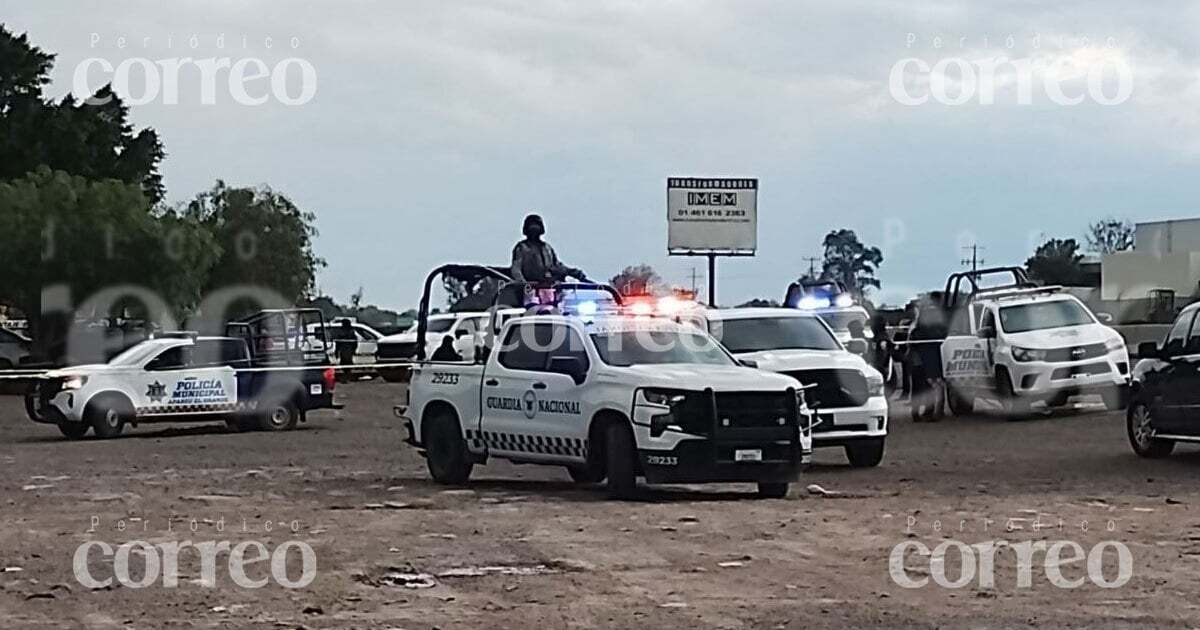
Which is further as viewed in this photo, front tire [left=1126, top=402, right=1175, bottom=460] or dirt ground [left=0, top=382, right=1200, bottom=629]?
front tire [left=1126, top=402, right=1175, bottom=460]

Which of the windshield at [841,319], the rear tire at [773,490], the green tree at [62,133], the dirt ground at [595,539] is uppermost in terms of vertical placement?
the green tree at [62,133]

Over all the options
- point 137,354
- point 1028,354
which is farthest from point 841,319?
point 137,354

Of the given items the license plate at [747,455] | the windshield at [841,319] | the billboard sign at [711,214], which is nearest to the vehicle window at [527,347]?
the license plate at [747,455]

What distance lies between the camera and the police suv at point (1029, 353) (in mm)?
29219

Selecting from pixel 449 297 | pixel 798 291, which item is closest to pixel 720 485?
pixel 449 297

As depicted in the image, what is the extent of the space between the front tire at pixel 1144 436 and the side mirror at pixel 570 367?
7.19 m

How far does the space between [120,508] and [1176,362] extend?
11.1 meters

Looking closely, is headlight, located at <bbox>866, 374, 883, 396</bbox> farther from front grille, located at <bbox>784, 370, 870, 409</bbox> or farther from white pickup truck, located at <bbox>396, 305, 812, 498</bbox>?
white pickup truck, located at <bbox>396, 305, 812, 498</bbox>

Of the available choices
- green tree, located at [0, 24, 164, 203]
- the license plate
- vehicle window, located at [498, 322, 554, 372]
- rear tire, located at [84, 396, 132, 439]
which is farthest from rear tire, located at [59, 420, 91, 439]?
green tree, located at [0, 24, 164, 203]

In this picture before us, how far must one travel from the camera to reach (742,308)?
76.1ft

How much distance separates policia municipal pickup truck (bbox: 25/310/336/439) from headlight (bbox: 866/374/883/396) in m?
13.0

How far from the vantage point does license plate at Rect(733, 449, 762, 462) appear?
16312 mm

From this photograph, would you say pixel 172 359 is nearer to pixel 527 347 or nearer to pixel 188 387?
pixel 188 387

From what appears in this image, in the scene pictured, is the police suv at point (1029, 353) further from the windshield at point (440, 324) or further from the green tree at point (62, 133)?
the green tree at point (62, 133)
